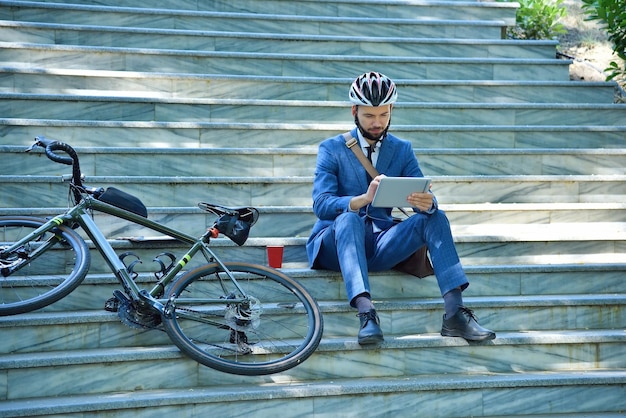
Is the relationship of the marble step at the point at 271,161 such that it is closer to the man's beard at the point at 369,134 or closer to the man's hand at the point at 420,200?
the man's beard at the point at 369,134

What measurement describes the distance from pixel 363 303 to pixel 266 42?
360cm

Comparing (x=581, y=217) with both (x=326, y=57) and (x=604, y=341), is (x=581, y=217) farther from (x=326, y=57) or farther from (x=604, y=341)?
(x=326, y=57)

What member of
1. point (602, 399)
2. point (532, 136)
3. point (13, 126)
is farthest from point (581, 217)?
point (13, 126)

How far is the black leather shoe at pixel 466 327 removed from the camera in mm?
4551

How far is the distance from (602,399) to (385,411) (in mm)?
1114

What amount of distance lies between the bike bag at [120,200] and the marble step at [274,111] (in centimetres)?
199

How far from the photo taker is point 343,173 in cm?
501

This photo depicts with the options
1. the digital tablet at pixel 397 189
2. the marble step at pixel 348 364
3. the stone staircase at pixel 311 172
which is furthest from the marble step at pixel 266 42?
the marble step at pixel 348 364

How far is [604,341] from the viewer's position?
15.6ft

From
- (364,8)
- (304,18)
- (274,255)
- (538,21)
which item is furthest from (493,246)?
(538,21)

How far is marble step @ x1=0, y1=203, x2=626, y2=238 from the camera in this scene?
5250 millimetres

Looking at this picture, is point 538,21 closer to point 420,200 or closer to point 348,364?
point 420,200

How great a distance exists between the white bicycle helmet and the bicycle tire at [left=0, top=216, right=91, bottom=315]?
161cm

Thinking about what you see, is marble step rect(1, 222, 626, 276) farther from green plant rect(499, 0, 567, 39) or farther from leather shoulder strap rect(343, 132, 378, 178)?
green plant rect(499, 0, 567, 39)
